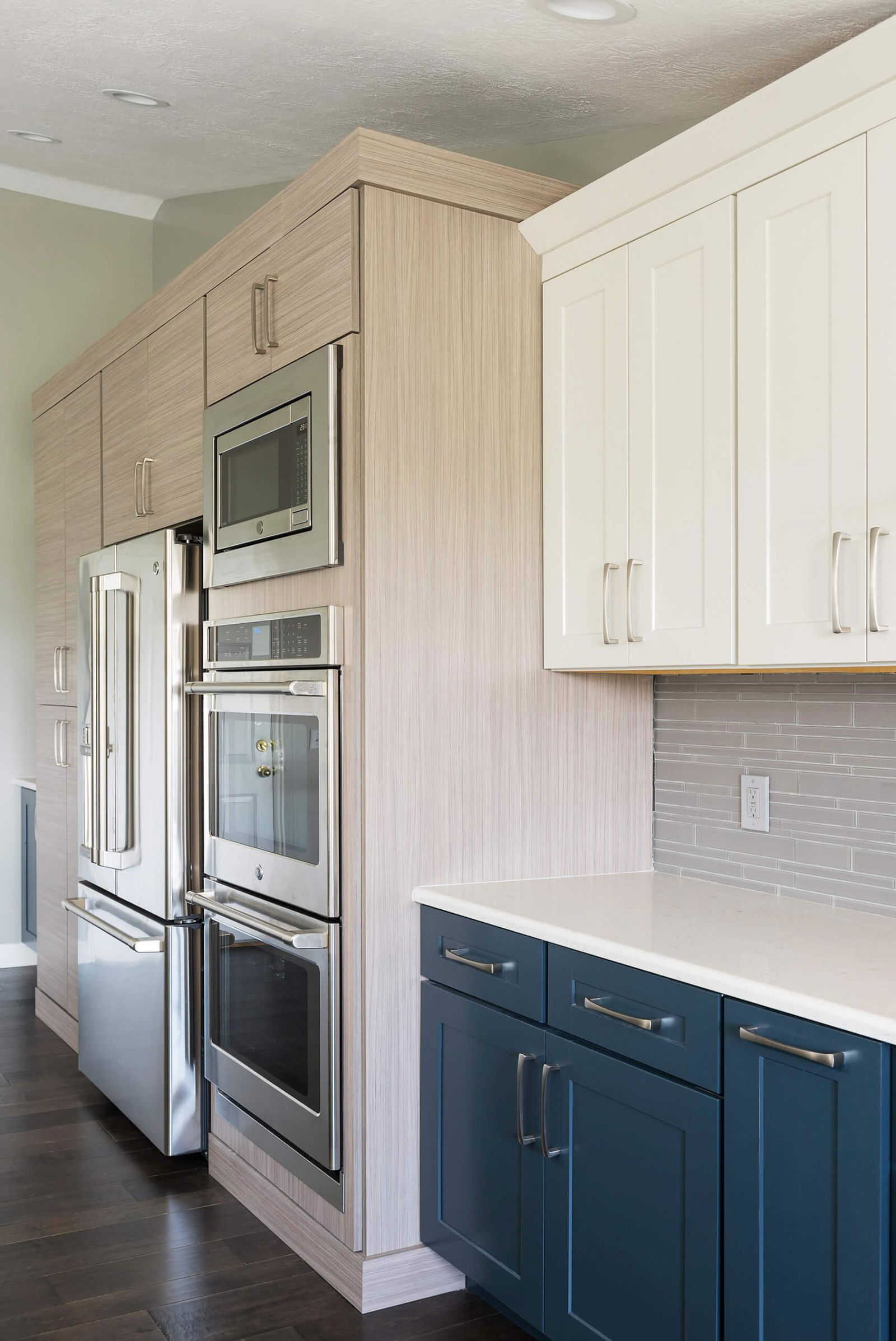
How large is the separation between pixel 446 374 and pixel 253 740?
961 mm

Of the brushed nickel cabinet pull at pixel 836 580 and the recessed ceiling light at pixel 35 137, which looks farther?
the recessed ceiling light at pixel 35 137

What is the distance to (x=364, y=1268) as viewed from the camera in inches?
95.7

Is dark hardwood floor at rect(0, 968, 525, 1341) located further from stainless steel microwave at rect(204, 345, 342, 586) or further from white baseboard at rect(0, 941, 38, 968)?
white baseboard at rect(0, 941, 38, 968)

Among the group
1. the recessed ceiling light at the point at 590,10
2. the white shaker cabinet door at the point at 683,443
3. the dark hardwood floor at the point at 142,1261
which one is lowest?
the dark hardwood floor at the point at 142,1261

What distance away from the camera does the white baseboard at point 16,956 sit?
523 centimetres

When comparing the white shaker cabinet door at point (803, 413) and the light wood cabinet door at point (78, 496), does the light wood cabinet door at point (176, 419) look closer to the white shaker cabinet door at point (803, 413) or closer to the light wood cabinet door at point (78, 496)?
the light wood cabinet door at point (78, 496)

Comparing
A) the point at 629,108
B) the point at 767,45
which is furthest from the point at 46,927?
the point at 767,45

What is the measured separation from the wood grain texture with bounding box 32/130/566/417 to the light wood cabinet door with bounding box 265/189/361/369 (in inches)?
1.5

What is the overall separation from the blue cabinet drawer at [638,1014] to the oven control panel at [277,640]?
802mm

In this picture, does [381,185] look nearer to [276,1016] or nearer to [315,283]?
[315,283]

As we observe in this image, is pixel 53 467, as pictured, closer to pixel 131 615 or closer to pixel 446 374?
pixel 131 615

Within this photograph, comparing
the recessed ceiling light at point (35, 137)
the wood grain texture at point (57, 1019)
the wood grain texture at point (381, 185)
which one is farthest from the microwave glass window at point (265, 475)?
the wood grain texture at point (57, 1019)

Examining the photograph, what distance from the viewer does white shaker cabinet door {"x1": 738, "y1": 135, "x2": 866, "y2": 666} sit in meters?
1.90

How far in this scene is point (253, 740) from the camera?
280 centimetres
